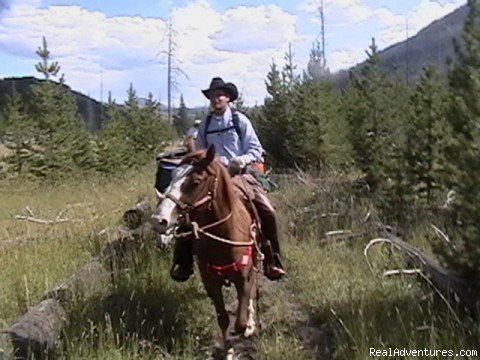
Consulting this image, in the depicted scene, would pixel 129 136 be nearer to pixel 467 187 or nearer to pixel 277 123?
pixel 277 123

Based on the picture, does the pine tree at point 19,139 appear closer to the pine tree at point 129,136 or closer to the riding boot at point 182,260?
the pine tree at point 129,136

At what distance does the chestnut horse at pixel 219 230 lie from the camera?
222 inches

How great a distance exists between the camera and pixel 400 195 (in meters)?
12.1

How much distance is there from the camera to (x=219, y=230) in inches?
235

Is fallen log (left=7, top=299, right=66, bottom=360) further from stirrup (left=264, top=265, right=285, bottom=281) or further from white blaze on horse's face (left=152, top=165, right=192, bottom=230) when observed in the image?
stirrup (left=264, top=265, right=285, bottom=281)

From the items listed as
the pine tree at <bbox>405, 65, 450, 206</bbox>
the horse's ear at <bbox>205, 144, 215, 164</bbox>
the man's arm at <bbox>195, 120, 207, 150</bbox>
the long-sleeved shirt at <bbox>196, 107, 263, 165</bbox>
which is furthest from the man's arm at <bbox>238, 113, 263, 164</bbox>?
the pine tree at <bbox>405, 65, 450, 206</bbox>

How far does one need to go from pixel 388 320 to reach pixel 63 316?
3.24m

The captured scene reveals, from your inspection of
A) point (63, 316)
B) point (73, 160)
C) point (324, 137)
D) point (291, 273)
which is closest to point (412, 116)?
point (291, 273)

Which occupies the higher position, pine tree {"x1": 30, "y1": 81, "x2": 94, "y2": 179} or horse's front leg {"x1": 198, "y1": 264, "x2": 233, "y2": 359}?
pine tree {"x1": 30, "y1": 81, "x2": 94, "y2": 179}

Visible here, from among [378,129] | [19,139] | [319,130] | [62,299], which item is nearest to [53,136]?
[19,139]

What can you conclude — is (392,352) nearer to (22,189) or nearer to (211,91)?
(211,91)

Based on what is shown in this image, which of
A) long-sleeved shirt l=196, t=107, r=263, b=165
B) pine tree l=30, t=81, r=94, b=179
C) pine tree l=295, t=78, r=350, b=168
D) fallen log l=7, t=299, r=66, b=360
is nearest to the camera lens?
fallen log l=7, t=299, r=66, b=360

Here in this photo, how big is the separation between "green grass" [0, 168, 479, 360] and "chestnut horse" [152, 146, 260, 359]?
0.49 m

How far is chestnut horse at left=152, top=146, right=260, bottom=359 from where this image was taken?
5626 millimetres
